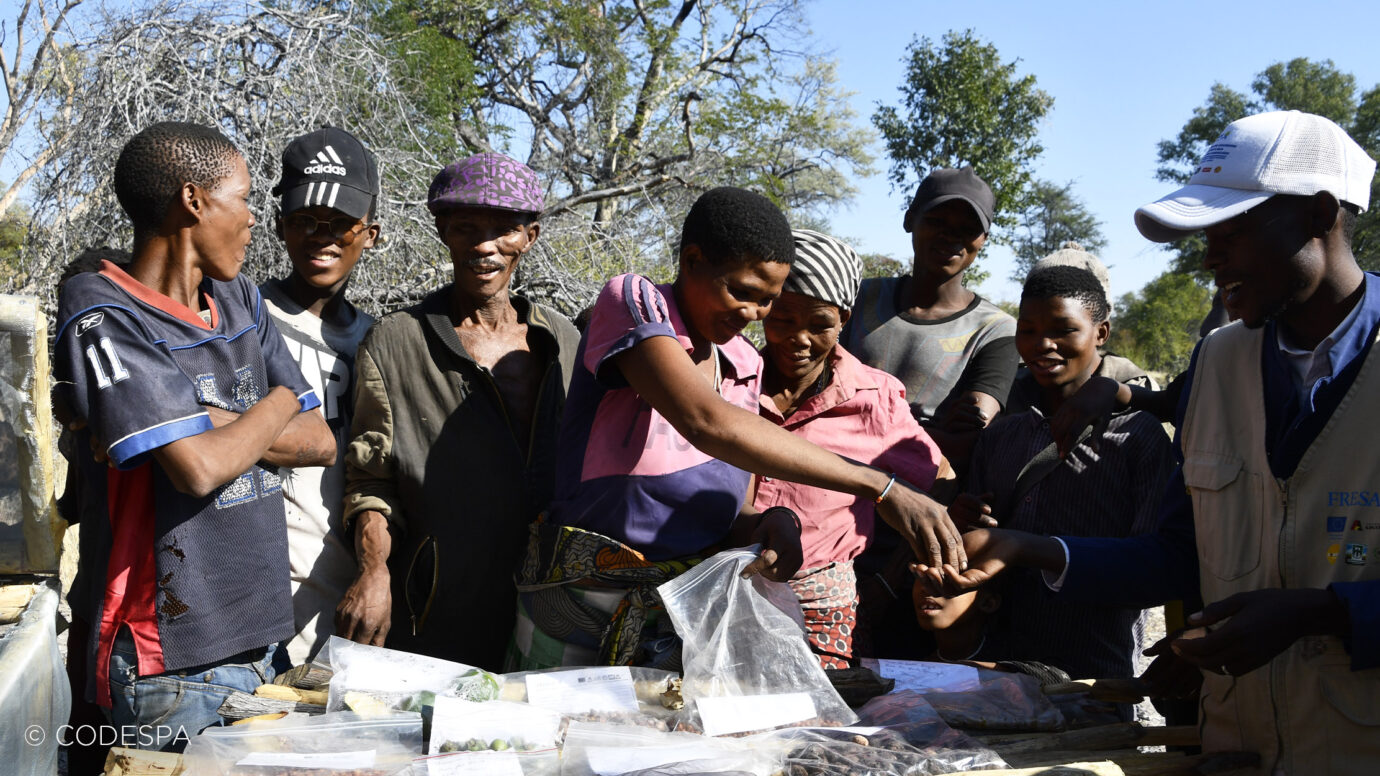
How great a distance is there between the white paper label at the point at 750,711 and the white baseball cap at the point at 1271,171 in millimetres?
1258

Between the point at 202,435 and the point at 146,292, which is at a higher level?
the point at 146,292

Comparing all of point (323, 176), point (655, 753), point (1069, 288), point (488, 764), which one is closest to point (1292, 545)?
point (1069, 288)

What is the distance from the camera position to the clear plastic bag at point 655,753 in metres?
1.77

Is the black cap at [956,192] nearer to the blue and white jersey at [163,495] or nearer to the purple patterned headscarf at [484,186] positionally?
the purple patterned headscarf at [484,186]

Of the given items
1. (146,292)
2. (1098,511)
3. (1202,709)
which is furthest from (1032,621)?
(146,292)

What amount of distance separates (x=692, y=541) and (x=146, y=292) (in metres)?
1.33

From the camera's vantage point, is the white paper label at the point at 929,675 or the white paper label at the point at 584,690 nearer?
the white paper label at the point at 584,690

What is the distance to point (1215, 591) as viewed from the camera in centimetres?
213

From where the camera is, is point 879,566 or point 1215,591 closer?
point 1215,591

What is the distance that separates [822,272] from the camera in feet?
8.79

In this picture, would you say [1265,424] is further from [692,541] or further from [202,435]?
[202,435]

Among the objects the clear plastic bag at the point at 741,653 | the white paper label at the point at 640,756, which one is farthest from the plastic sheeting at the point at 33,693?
the clear plastic bag at the point at 741,653

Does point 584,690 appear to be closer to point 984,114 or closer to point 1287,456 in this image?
point 1287,456

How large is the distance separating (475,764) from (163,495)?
944mm
